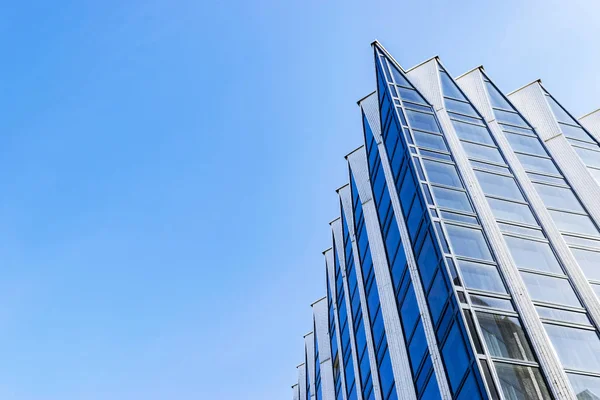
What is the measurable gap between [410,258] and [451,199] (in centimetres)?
226

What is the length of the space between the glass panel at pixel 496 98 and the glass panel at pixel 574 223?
8.46 meters

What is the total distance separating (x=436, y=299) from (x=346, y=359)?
1074 cm

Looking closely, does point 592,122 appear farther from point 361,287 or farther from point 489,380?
point 489,380

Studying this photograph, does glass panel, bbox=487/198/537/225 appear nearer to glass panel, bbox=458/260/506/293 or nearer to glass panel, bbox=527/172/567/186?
glass panel, bbox=527/172/567/186

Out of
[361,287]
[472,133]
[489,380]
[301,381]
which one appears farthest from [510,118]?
[301,381]

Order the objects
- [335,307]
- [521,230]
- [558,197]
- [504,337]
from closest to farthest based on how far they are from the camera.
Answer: [504,337] → [521,230] → [558,197] → [335,307]

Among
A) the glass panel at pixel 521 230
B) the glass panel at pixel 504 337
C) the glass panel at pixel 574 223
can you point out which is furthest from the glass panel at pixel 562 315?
the glass panel at pixel 574 223

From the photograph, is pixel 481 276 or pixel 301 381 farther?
pixel 301 381

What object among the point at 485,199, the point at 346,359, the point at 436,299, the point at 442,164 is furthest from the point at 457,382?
the point at 346,359

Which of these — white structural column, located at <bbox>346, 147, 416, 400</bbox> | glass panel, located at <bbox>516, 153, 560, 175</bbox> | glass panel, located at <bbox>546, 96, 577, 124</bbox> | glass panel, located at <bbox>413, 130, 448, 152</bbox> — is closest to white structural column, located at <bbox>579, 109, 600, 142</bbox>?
glass panel, located at <bbox>546, 96, 577, 124</bbox>

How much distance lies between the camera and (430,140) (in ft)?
72.7

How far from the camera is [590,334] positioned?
14.9 m

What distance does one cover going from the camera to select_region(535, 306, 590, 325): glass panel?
49.2 ft

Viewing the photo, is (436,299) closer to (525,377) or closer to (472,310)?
(472,310)
